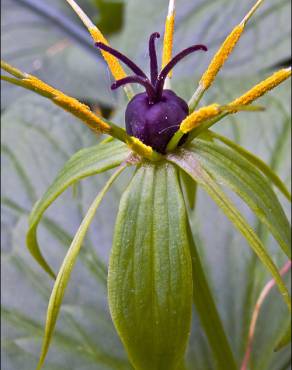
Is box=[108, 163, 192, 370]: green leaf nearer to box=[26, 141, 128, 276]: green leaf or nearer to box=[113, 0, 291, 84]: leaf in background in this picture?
box=[26, 141, 128, 276]: green leaf

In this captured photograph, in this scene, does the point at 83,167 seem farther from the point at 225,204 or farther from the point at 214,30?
the point at 214,30

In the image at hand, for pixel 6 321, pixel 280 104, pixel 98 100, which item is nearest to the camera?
pixel 6 321

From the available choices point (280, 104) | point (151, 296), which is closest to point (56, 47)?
point (280, 104)

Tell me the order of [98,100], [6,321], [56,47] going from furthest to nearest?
[56,47]
[98,100]
[6,321]

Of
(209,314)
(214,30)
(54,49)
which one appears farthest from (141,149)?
(54,49)

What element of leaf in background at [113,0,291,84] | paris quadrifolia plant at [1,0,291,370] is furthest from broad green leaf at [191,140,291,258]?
leaf in background at [113,0,291,84]

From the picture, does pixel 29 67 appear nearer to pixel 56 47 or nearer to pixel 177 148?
pixel 56 47
